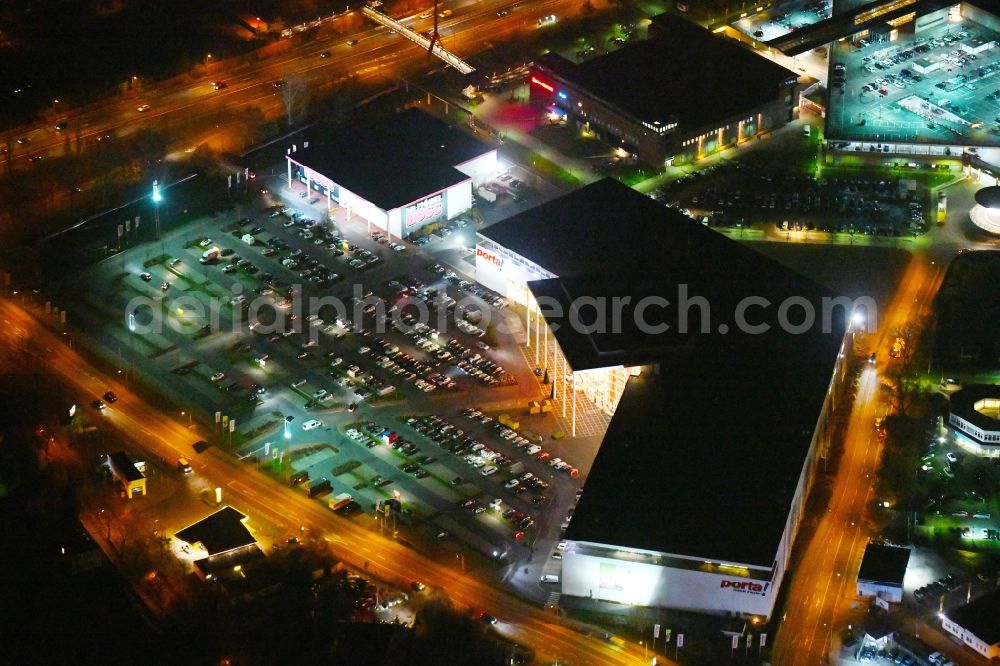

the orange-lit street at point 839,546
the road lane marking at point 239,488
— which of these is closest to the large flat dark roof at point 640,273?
the orange-lit street at point 839,546

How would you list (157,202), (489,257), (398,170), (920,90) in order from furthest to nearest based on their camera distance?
1. (920,90)
2. (157,202)
3. (398,170)
4. (489,257)

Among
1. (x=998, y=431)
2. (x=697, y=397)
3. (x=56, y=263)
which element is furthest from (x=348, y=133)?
(x=998, y=431)

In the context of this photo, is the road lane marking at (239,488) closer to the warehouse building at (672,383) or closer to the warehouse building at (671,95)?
the warehouse building at (672,383)

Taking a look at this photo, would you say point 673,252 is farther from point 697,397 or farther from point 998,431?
point 998,431

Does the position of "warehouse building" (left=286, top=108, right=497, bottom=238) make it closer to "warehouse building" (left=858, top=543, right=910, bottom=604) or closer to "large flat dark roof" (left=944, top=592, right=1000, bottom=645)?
"warehouse building" (left=858, top=543, right=910, bottom=604)

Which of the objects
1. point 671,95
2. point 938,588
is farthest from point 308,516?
point 671,95

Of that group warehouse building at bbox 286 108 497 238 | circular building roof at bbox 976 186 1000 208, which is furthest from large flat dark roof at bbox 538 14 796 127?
circular building roof at bbox 976 186 1000 208

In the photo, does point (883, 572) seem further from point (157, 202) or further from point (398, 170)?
point (157, 202)

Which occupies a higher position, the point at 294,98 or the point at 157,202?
the point at 294,98
